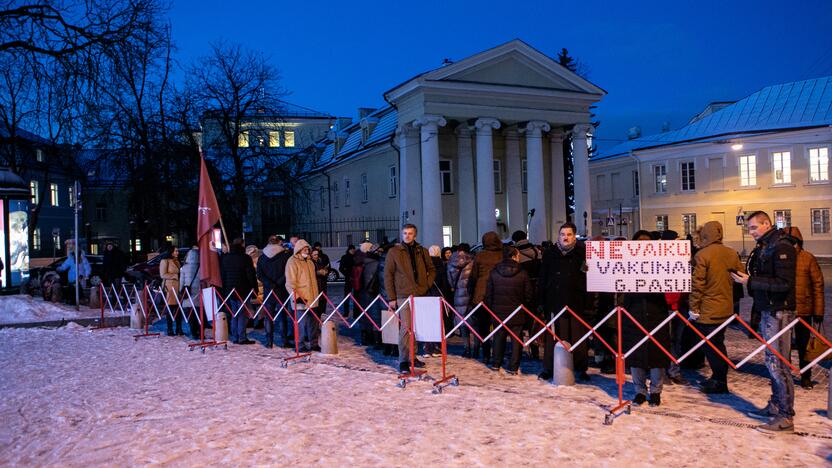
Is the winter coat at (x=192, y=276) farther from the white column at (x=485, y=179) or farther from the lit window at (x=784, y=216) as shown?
the lit window at (x=784, y=216)

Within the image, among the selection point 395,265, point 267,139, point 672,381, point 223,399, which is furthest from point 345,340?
point 267,139

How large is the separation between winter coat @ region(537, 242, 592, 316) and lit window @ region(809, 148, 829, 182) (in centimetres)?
3918

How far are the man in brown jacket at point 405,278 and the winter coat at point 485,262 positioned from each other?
860 millimetres

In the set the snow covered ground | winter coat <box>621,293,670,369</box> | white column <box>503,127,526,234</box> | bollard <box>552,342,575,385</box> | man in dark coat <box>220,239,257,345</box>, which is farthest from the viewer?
white column <box>503,127,526,234</box>

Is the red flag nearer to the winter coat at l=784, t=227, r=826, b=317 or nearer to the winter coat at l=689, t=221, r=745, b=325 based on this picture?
the winter coat at l=689, t=221, r=745, b=325

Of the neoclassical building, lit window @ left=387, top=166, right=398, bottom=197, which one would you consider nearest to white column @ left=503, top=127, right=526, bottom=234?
the neoclassical building

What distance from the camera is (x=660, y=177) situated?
4969cm

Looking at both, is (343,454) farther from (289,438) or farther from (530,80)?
(530,80)

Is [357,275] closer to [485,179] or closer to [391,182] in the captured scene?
[485,179]

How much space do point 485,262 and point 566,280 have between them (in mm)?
1904

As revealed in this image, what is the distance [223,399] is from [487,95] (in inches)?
1195

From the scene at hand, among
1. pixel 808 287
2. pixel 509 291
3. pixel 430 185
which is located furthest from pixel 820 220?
pixel 509 291

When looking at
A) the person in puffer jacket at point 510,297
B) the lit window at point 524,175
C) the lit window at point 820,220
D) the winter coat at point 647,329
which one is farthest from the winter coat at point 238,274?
the lit window at point 820,220

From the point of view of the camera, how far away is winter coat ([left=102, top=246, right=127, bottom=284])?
69.5 feet
